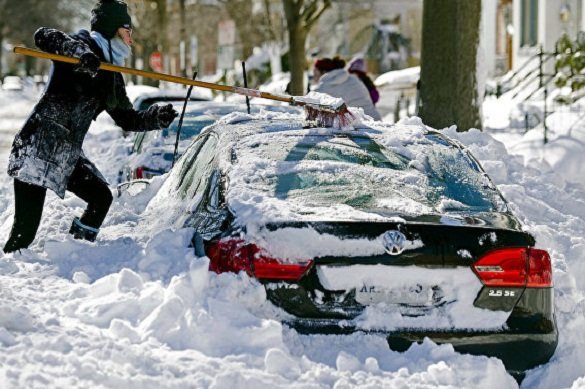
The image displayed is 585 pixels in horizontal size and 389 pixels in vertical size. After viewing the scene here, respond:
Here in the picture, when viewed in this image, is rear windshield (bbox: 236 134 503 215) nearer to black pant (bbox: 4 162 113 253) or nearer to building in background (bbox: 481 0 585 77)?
black pant (bbox: 4 162 113 253)

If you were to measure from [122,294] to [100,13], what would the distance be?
249cm

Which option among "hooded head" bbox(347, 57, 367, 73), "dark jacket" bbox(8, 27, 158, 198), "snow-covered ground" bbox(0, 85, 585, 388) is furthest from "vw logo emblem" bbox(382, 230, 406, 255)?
"hooded head" bbox(347, 57, 367, 73)

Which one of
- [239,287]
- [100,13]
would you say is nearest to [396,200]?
[239,287]

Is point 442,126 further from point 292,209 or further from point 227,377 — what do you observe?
point 227,377

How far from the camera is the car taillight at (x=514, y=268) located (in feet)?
16.3

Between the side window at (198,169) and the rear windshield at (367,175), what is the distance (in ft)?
0.80

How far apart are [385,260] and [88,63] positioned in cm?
257

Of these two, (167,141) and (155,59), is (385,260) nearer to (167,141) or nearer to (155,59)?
(167,141)

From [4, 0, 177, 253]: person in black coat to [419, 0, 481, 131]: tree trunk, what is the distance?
21.6 feet

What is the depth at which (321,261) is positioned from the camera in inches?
191

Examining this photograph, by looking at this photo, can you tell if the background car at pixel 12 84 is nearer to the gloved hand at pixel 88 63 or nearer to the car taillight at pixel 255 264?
the gloved hand at pixel 88 63

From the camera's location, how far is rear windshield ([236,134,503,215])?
5336 mm

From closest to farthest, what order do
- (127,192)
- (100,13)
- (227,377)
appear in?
1. (227,377)
2. (100,13)
3. (127,192)

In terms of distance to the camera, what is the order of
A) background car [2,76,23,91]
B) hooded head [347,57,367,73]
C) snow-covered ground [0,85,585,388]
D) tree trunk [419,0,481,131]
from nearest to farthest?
snow-covered ground [0,85,585,388] → tree trunk [419,0,481,131] → hooded head [347,57,367,73] → background car [2,76,23,91]
